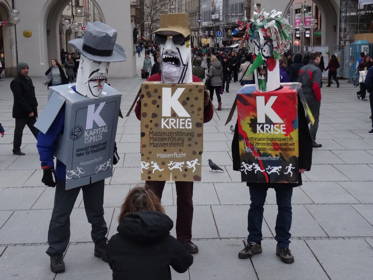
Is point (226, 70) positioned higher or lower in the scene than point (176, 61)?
lower

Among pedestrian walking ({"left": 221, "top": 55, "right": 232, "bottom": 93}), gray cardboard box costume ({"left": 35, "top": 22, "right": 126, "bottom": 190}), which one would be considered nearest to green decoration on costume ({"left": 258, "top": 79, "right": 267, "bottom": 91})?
gray cardboard box costume ({"left": 35, "top": 22, "right": 126, "bottom": 190})

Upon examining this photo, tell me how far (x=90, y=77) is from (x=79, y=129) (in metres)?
0.45

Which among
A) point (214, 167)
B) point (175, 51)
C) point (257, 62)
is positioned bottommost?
point (214, 167)

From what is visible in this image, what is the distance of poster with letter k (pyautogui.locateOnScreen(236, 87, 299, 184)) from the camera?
4.54m

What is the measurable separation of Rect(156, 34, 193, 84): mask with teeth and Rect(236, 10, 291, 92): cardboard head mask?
1.92ft

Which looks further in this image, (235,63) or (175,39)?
(235,63)

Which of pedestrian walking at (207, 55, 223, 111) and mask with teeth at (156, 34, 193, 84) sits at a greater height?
mask with teeth at (156, 34, 193, 84)

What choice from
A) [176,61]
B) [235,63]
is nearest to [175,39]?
[176,61]

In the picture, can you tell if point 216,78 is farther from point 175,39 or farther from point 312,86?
point 175,39

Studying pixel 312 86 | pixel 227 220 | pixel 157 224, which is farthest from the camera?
pixel 312 86

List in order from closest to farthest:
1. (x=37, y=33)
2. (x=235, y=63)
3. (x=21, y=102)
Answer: (x=21, y=102) < (x=235, y=63) < (x=37, y=33)

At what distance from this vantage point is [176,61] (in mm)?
4598

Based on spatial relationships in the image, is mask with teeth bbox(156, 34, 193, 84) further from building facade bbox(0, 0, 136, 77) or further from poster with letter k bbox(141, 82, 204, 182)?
building facade bbox(0, 0, 136, 77)

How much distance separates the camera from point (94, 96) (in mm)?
4484
